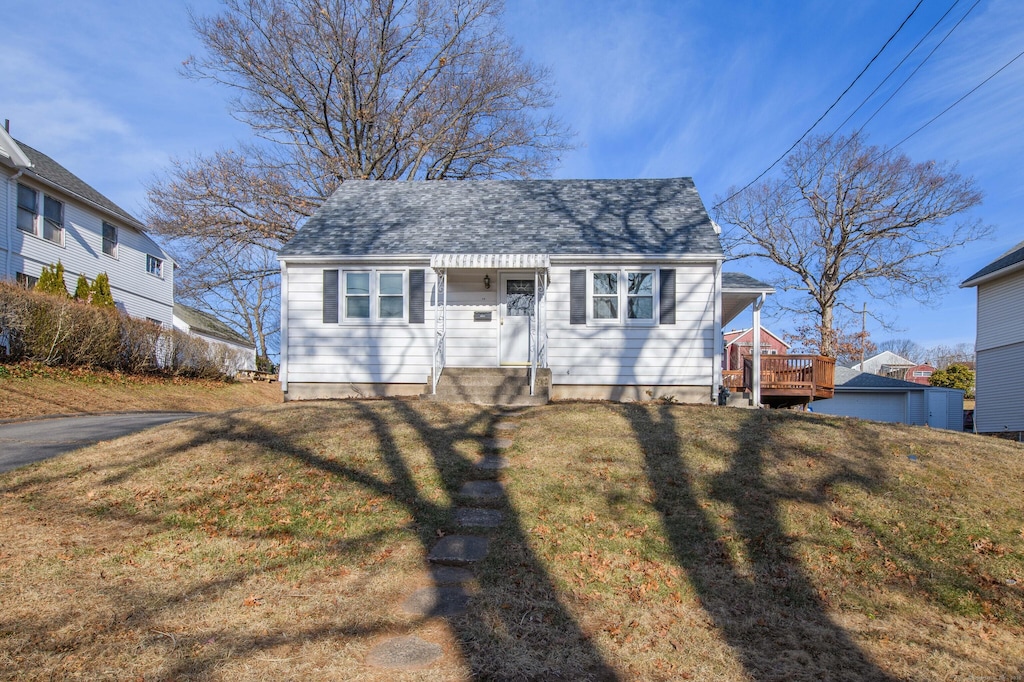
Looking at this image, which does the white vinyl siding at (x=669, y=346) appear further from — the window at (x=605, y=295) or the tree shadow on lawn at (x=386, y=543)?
the tree shadow on lawn at (x=386, y=543)

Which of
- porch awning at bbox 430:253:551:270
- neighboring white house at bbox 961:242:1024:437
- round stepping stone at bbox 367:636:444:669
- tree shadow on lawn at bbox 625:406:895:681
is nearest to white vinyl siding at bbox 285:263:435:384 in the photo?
porch awning at bbox 430:253:551:270

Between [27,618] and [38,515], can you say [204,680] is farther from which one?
[38,515]

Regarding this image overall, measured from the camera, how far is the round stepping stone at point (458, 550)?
196 inches

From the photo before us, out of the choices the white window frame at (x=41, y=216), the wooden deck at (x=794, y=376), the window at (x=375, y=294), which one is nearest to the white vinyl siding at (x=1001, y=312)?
the wooden deck at (x=794, y=376)

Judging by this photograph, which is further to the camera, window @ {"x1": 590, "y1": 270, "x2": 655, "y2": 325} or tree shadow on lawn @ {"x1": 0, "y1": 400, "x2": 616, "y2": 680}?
window @ {"x1": 590, "y1": 270, "x2": 655, "y2": 325}

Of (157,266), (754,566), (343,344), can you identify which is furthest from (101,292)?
(754,566)

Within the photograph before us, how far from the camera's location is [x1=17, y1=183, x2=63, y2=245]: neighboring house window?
2008 centimetres

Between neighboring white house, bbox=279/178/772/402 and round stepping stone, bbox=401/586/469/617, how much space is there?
26.2 ft

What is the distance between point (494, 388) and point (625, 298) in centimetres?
329

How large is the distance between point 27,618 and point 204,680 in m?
1.44

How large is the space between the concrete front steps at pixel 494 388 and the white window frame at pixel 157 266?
20.5 meters

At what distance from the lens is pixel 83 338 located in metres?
15.5

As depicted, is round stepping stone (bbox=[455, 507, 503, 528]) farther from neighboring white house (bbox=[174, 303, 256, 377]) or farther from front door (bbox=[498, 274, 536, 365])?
neighboring white house (bbox=[174, 303, 256, 377])

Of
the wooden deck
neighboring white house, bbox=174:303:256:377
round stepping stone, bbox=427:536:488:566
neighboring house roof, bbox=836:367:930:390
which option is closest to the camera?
round stepping stone, bbox=427:536:488:566
